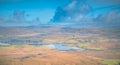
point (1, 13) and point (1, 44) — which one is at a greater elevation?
point (1, 13)

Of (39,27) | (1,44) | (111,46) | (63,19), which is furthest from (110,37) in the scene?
(1,44)

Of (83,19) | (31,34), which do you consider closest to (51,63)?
(31,34)

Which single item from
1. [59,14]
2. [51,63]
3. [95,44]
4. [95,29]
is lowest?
[51,63]

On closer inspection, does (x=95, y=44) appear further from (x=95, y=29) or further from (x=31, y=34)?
(x=31, y=34)

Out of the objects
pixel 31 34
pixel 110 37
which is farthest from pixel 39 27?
pixel 110 37

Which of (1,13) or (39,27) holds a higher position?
(1,13)

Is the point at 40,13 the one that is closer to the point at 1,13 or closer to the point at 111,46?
the point at 1,13

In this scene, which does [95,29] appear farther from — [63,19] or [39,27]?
[39,27]
